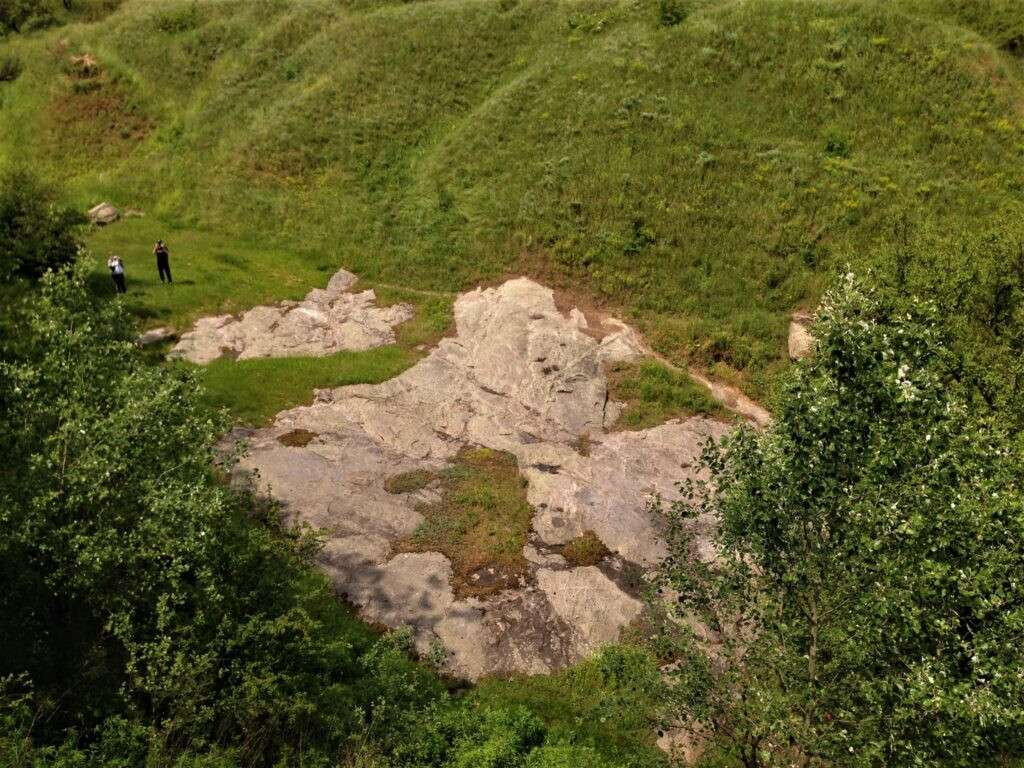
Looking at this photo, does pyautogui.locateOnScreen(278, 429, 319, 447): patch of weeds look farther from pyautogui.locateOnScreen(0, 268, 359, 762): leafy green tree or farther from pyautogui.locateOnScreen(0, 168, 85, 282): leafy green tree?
pyautogui.locateOnScreen(0, 168, 85, 282): leafy green tree

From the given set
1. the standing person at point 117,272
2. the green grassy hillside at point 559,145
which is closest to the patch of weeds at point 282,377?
the green grassy hillside at point 559,145

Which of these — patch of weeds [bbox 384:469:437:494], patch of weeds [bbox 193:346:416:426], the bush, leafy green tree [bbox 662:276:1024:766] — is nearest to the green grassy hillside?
the bush

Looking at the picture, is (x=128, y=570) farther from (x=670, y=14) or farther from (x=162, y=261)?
(x=670, y=14)

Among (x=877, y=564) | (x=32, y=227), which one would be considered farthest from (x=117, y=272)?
(x=877, y=564)

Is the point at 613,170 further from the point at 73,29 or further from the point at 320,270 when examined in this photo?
the point at 73,29

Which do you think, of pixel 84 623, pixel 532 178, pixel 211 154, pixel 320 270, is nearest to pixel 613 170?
pixel 532 178

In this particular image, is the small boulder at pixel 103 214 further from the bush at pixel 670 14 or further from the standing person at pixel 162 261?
the bush at pixel 670 14
